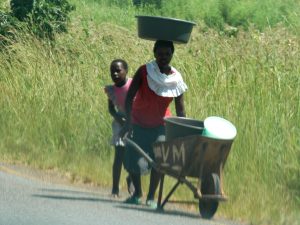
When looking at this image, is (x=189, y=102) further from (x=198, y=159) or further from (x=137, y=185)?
(x=198, y=159)

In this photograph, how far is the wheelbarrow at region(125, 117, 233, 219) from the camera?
33.8ft

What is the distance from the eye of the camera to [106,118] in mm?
15180

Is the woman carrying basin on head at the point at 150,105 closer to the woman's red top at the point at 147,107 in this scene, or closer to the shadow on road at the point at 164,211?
the woman's red top at the point at 147,107

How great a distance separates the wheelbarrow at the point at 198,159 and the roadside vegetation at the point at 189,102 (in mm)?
479

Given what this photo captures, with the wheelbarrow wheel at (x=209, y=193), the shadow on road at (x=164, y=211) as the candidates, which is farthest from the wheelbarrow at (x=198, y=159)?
the shadow on road at (x=164, y=211)

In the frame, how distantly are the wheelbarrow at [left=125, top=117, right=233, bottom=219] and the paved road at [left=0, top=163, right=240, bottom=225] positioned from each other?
237 mm

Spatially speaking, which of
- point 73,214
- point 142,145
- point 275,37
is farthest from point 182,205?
point 275,37

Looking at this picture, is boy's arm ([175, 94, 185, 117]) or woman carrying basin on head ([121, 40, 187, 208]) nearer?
woman carrying basin on head ([121, 40, 187, 208])

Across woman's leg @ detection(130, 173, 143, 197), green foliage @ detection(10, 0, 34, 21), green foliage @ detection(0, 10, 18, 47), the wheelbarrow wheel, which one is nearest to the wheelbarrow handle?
woman's leg @ detection(130, 173, 143, 197)

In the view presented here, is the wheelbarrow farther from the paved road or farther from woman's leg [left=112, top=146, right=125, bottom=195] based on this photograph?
woman's leg [left=112, top=146, right=125, bottom=195]

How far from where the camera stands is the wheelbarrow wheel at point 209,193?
1038 cm

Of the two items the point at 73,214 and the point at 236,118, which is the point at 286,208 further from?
the point at 236,118

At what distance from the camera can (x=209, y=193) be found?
34.3 feet

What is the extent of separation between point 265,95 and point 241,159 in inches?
76.9
